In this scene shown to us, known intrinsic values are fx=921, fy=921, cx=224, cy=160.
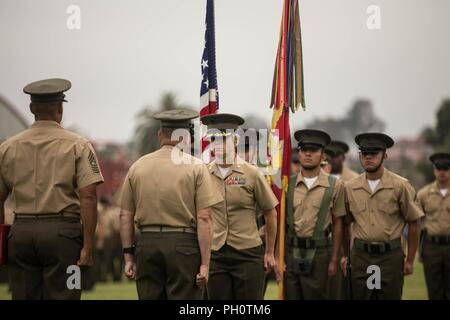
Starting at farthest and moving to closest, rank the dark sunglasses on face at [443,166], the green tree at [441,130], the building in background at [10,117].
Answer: the green tree at [441,130] < the building in background at [10,117] < the dark sunglasses on face at [443,166]

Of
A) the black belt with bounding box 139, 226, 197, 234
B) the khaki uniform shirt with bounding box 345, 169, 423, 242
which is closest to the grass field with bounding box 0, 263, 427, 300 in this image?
the khaki uniform shirt with bounding box 345, 169, 423, 242

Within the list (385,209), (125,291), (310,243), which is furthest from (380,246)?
(125,291)

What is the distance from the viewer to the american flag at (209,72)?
11648 mm

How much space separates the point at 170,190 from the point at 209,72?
12.3 ft

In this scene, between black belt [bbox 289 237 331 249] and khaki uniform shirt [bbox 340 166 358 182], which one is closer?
black belt [bbox 289 237 331 249]

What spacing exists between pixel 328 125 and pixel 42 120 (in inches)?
4084

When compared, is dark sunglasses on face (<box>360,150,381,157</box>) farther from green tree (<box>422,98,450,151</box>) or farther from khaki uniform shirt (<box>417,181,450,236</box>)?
green tree (<box>422,98,450,151</box>)

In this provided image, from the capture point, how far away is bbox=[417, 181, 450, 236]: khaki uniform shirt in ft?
46.1

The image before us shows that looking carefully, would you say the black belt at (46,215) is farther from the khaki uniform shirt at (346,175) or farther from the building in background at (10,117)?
the building in background at (10,117)

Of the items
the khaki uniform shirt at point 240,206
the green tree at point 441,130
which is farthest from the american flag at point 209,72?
the green tree at point 441,130

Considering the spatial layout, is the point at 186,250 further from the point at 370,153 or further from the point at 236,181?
the point at 370,153

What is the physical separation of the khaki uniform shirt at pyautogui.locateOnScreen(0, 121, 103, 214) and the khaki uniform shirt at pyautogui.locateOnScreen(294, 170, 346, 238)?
3.59 meters

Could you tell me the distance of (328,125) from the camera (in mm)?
111312

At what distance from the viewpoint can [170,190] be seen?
27.3 feet
